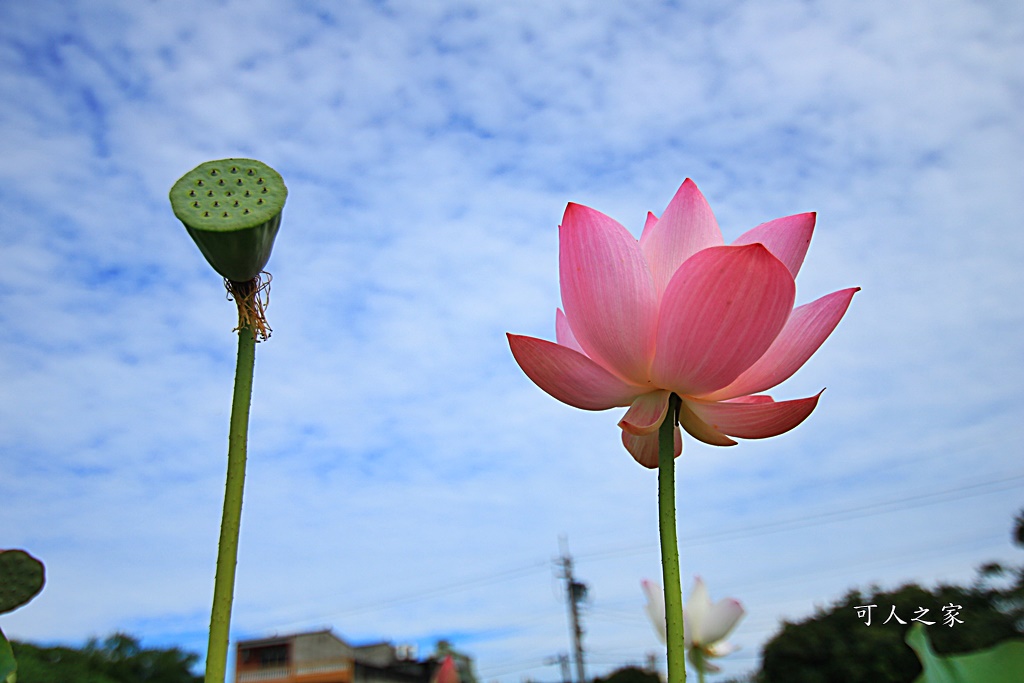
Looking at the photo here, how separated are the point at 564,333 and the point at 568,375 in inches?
5.9

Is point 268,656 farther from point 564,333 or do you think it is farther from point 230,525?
point 230,525

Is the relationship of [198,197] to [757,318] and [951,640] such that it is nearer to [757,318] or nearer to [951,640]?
[757,318]

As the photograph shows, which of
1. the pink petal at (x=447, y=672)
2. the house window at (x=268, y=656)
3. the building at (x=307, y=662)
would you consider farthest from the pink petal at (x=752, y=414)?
the house window at (x=268, y=656)

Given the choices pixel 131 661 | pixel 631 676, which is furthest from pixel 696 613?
pixel 631 676

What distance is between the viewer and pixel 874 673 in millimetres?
13070

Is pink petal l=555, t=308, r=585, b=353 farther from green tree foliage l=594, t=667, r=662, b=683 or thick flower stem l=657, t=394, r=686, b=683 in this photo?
green tree foliage l=594, t=667, r=662, b=683

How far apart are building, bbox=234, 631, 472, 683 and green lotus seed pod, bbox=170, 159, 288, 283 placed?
1987 centimetres

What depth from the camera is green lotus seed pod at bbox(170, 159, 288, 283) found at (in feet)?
1.63

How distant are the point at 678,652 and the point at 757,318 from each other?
24 centimetres

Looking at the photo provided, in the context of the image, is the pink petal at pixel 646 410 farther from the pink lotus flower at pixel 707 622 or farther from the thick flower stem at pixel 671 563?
the pink lotus flower at pixel 707 622

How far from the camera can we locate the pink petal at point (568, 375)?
624 mm

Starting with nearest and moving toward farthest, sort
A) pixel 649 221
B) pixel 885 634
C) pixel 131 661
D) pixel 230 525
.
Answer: pixel 230 525
pixel 649 221
pixel 131 661
pixel 885 634

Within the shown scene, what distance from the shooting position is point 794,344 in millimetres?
626

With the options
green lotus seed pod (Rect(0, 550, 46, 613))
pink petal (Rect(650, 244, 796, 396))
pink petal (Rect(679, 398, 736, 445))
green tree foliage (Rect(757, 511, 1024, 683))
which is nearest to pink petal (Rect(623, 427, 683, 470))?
pink petal (Rect(679, 398, 736, 445))
